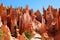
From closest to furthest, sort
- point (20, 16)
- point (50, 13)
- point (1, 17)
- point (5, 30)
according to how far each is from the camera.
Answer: point (5, 30)
point (1, 17)
point (20, 16)
point (50, 13)

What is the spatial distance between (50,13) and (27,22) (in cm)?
988

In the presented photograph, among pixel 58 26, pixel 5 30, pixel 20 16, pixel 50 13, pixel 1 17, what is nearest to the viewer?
pixel 5 30

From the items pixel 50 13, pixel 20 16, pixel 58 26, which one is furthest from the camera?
pixel 50 13

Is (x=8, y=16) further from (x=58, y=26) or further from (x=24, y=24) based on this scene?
(x=58, y=26)

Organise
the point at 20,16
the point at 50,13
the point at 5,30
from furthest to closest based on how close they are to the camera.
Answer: the point at 50,13
the point at 20,16
the point at 5,30

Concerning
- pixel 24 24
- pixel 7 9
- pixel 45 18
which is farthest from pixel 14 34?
pixel 45 18

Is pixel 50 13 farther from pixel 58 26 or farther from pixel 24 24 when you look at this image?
pixel 58 26

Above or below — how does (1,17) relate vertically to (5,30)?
above

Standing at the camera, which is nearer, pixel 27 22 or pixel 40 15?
pixel 27 22

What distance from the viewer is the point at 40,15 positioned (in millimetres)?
61062

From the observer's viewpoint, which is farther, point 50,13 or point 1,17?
point 50,13

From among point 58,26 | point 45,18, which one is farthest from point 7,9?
point 58,26

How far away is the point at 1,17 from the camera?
5084cm

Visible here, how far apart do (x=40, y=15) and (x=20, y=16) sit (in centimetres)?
860
